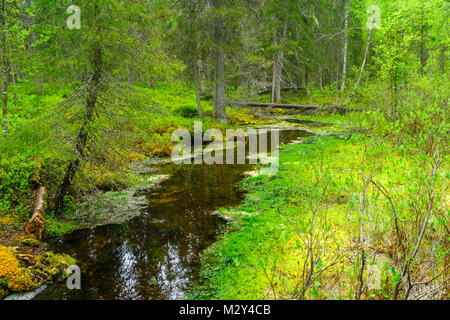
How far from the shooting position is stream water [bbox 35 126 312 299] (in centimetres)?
441

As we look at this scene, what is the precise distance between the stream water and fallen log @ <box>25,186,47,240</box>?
1.16 ft

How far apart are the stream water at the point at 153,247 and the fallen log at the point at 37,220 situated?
353 millimetres

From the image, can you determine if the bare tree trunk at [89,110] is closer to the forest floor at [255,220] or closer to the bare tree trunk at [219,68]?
the forest floor at [255,220]

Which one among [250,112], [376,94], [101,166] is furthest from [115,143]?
[250,112]

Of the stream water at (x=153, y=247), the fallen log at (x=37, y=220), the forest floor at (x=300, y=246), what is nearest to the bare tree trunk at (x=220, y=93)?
the stream water at (x=153, y=247)

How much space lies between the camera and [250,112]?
23.2 m

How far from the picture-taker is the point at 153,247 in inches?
223

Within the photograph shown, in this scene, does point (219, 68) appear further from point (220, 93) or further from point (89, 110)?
point (89, 110)

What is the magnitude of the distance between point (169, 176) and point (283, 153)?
505 centimetres

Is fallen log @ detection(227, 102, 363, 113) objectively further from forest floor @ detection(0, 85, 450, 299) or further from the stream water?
the stream water

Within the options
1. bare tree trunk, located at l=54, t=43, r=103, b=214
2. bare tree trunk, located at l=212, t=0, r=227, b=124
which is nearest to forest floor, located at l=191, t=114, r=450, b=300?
bare tree trunk, located at l=54, t=43, r=103, b=214

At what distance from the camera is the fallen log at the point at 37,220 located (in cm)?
575

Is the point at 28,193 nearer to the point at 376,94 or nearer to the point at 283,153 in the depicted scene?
the point at 283,153

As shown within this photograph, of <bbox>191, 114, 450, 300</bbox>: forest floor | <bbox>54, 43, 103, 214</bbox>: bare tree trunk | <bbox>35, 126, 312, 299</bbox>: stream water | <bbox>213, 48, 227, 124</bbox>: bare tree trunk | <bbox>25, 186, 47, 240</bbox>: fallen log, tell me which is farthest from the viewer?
<bbox>213, 48, 227, 124</bbox>: bare tree trunk
